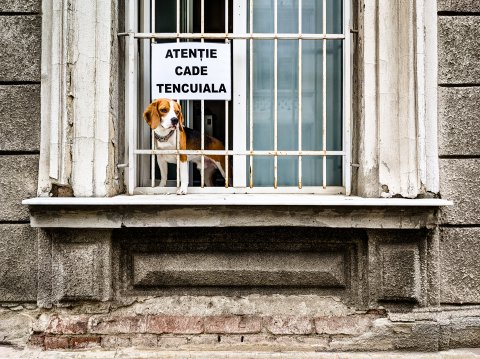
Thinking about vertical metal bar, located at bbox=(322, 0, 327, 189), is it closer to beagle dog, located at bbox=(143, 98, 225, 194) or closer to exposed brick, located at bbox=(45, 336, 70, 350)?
beagle dog, located at bbox=(143, 98, 225, 194)

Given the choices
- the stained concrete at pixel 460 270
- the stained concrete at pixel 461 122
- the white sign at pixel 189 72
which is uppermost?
the white sign at pixel 189 72

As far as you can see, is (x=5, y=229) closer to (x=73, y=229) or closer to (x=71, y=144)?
(x=73, y=229)

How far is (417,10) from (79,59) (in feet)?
7.79

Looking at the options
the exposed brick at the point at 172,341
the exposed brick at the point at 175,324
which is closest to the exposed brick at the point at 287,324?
the exposed brick at the point at 175,324

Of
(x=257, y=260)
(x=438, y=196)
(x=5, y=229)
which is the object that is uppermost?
(x=438, y=196)

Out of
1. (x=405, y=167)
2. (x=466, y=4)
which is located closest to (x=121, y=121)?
(x=405, y=167)

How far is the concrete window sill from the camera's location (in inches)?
140

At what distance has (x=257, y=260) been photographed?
3748 millimetres

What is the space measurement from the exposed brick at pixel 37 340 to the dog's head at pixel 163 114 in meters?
1.67

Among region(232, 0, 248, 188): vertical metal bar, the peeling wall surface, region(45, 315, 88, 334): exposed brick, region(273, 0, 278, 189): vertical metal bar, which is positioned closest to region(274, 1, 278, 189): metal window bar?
region(273, 0, 278, 189): vertical metal bar

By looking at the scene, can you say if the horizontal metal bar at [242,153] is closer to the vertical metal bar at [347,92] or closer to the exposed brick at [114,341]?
the vertical metal bar at [347,92]

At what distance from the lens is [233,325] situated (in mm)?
3721

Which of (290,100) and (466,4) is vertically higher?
(466,4)

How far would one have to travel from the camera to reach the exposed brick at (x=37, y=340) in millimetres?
3684
